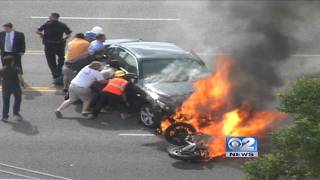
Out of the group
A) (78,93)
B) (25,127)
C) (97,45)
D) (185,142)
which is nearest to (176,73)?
(78,93)

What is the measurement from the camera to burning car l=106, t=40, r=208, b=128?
11992 mm

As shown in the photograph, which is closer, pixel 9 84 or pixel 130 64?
pixel 9 84

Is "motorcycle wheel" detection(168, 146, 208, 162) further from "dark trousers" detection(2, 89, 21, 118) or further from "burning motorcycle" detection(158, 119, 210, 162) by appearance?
"dark trousers" detection(2, 89, 21, 118)

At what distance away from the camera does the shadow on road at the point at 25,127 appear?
12109mm

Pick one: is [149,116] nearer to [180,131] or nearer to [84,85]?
[180,131]

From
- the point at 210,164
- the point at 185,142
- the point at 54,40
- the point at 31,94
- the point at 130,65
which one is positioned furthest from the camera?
the point at 54,40

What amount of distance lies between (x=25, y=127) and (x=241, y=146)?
451 centimetres

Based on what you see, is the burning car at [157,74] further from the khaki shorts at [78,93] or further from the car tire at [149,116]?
the khaki shorts at [78,93]

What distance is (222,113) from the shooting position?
1127cm

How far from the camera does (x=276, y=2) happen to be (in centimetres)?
1037

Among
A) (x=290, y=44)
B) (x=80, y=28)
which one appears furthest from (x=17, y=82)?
(x=80, y=28)

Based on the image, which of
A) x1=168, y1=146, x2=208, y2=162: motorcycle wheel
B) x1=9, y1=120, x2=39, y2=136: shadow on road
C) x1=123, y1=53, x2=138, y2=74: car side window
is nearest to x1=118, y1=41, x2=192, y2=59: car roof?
x1=123, y1=53, x2=138, y2=74: car side window

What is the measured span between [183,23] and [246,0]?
8.34m

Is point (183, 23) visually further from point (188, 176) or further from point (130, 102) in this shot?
point (188, 176)
